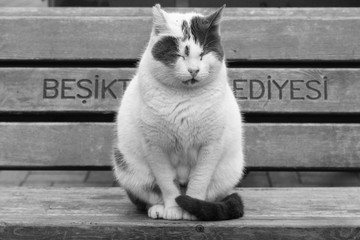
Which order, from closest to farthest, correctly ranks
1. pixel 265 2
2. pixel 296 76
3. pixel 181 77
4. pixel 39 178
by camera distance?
pixel 181 77 → pixel 296 76 → pixel 265 2 → pixel 39 178

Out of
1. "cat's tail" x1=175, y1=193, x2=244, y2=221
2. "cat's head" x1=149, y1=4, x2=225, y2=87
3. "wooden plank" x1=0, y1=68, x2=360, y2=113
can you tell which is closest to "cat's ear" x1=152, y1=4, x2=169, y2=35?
"cat's head" x1=149, y1=4, x2=225, y2=87

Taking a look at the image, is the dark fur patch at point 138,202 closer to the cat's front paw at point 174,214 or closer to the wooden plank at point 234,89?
the cat's front paw at point 174,214

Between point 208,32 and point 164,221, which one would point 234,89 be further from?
point 164,221

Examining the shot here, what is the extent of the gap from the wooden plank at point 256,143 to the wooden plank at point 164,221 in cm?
39

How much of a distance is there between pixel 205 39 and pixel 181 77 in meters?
0.12

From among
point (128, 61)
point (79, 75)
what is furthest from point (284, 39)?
point (79, 75)

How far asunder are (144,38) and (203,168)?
94 cm

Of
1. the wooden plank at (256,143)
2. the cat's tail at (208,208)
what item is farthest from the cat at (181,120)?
the wooden plank at (256,143)

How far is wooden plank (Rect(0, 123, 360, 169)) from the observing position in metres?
2.20

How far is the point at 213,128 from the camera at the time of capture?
1.45 meters

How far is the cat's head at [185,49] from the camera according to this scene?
1.39 meters

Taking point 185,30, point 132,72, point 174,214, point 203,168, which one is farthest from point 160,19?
point 132,72

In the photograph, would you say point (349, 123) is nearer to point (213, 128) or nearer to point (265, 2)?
point (265, 2)

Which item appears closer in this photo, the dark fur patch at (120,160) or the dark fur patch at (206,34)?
the dark fur patch at (206,34)
